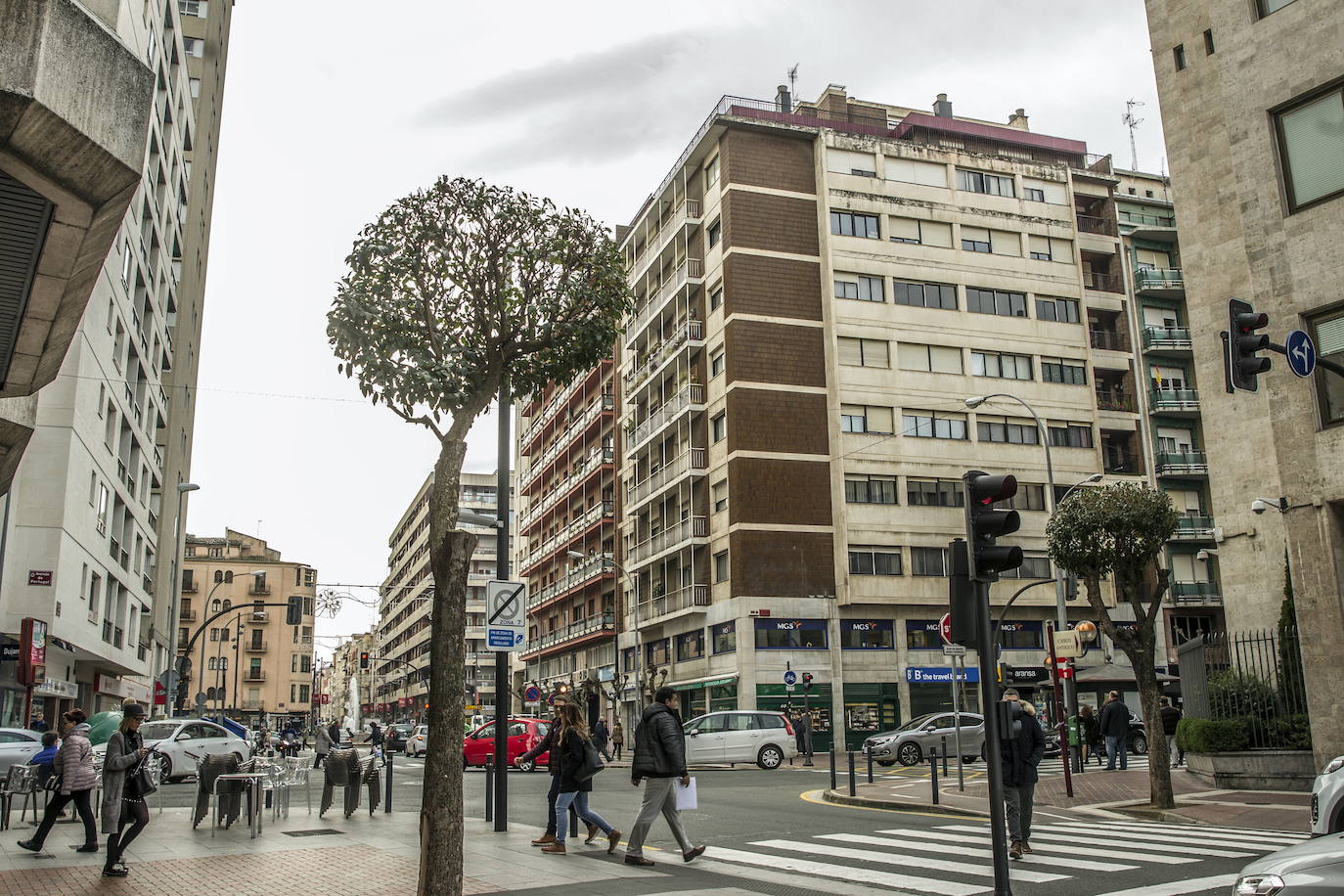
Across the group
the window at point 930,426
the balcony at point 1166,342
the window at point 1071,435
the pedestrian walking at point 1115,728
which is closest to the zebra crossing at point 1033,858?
the pedestrian walking at point 1115,728

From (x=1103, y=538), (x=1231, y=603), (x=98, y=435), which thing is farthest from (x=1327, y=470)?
(x=98, y=435)

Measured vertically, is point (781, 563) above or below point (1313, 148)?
below

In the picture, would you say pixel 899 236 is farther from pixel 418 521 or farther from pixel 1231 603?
pixel 418 521

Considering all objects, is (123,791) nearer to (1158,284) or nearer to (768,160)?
(768,160)

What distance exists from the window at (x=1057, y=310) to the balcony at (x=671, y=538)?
1812 centimetres

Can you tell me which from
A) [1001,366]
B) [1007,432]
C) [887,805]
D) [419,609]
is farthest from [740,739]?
[419,609]

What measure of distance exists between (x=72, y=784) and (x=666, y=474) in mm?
41065

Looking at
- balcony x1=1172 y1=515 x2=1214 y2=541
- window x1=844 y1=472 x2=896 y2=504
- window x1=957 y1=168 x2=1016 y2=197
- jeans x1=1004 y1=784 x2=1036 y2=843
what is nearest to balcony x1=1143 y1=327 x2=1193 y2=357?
balcony x1=1172 y1=515 x2=1214 y2=541

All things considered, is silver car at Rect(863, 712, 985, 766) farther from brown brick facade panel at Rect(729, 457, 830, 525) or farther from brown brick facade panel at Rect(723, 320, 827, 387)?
brown brick facade panel at Rect(723, 320, 827, 387)

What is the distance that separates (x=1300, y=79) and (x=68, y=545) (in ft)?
95.2

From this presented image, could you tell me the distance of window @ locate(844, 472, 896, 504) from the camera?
46719mm

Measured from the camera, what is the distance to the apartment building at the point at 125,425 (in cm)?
2762

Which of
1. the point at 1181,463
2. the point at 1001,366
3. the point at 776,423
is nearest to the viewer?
the point at 776,423

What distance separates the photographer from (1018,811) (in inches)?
471
